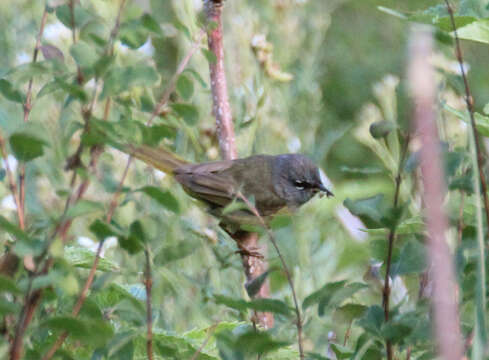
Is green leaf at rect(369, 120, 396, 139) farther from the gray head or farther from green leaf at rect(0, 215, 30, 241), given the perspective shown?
the gray head

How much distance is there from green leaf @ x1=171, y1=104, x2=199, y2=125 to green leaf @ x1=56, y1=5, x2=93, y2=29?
0.15m

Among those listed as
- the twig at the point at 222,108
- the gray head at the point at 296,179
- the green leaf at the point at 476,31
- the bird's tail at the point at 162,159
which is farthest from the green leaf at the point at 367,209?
the gray head at the point at 296,179

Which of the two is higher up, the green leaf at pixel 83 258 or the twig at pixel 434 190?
the twig at pixel 434 190

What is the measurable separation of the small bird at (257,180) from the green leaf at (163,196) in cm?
133

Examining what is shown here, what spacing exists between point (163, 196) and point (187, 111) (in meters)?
0.18

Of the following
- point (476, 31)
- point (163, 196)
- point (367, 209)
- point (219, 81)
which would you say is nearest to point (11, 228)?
point (163, 196)

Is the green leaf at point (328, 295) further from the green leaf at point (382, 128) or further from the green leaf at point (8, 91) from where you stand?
the green leaf at point (8, 91)

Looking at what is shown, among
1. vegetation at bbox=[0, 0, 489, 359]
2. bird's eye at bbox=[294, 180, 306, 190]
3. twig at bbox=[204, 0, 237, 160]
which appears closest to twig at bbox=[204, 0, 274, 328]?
twig at bbox=[204, 0, 237, 160]

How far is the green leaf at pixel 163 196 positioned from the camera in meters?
0.72

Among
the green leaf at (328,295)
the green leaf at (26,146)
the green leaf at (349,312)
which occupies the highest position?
the green leaf at (26,146)

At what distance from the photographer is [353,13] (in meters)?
5.62

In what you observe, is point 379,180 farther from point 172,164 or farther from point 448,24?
point 448,24

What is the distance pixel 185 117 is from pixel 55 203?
5.75ft

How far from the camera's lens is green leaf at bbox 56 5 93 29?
0.80 m
